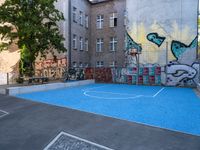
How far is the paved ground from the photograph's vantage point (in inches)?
213

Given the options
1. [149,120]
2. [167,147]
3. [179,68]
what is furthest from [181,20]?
[167,147]

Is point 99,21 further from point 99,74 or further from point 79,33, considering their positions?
point 99,74

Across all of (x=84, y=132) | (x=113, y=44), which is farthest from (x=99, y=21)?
(x=84, y=132)

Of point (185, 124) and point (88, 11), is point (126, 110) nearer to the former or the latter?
point (185, 124)

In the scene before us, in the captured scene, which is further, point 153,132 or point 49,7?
point 49,7

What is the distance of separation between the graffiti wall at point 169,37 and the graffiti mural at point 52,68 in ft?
29.4

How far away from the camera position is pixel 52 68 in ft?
86.9

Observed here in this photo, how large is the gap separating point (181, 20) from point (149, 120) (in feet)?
55.9

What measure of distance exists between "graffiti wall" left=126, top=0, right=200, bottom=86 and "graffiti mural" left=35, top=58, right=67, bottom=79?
8.97m

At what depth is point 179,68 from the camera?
A: 21.3 metres

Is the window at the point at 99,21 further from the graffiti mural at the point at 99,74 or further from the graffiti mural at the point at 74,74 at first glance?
the graffiti mural at the point at 74,74

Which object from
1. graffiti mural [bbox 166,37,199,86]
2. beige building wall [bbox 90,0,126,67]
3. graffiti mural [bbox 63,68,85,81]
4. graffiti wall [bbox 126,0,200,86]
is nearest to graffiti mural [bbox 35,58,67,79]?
graffiti mural [bbox 63,68,85,81]

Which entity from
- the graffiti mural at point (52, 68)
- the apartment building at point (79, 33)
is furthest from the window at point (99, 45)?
the graffiti mural at point (52, 68)

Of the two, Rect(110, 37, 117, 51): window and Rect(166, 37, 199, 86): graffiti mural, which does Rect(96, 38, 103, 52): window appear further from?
Rect(166, 37, 199, 86): graffiti mural
